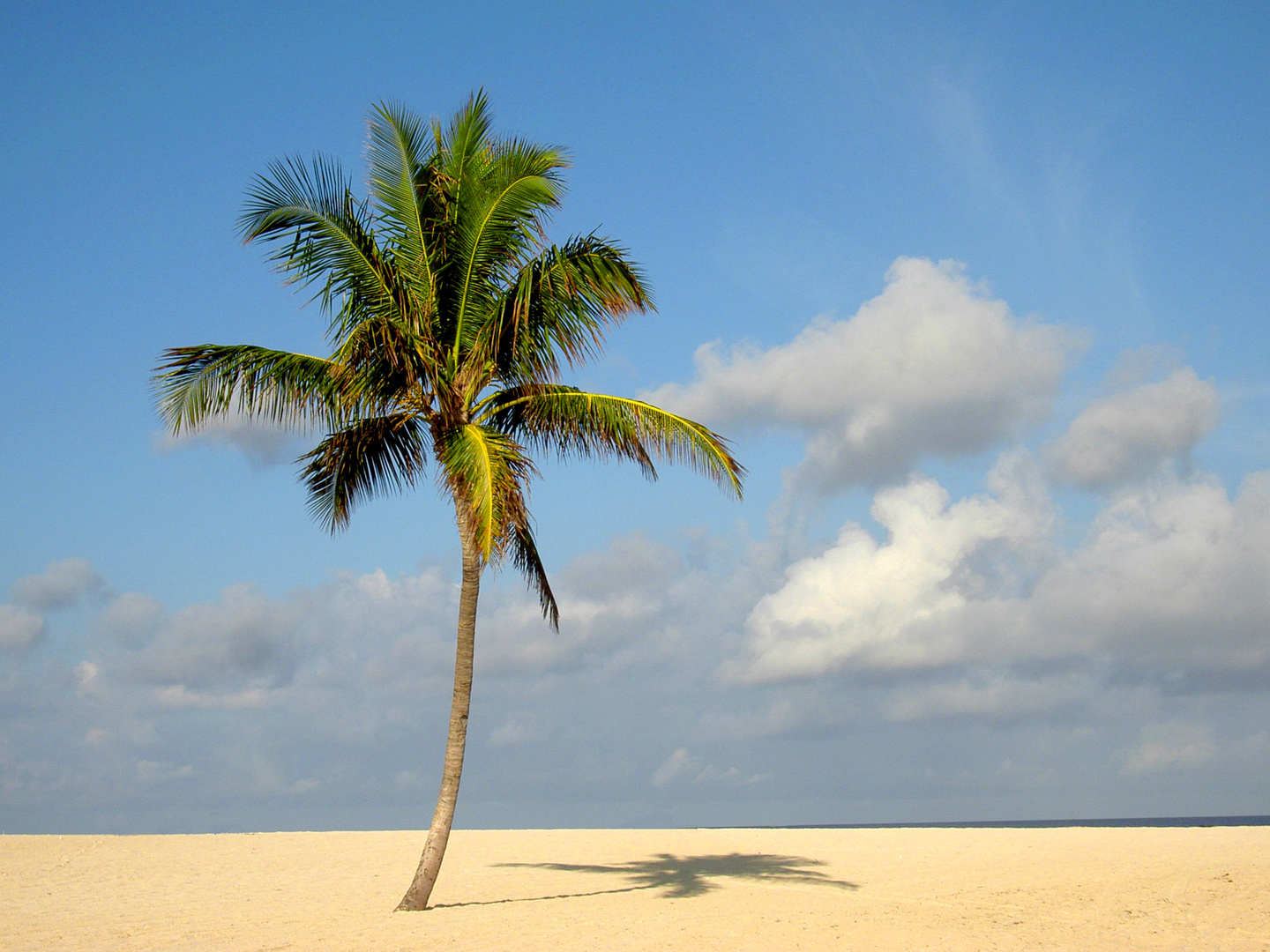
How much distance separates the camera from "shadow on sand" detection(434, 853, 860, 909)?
1449 cm

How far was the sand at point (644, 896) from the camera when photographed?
10734 mm

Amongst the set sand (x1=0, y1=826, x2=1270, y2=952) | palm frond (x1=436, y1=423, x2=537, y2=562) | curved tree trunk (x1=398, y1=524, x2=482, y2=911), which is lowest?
sand (x1=0, y1=826, x2=1270, y2=952)

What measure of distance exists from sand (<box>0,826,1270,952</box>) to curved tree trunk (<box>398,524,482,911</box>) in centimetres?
41

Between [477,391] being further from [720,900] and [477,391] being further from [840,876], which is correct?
[840,876]

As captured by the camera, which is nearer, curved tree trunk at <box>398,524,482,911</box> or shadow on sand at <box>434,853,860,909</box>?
curved tree trunk at <box>398,524,482,911</box>

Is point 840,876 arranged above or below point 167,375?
below

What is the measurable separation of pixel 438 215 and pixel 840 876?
39.7 feet

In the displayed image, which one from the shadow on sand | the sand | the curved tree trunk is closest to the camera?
the sand

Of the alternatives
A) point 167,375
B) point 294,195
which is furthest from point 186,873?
point 294,195

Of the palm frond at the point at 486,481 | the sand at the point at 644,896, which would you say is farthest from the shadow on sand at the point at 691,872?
the palm frond at the point at 486,481

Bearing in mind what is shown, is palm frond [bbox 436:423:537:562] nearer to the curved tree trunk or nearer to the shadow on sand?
the curved tree trunk

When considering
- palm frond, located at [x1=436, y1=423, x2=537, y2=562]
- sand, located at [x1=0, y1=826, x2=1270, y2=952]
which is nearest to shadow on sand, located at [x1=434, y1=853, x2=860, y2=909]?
sand, located at [x1=0, y1=826, x2=1270, y2=952]

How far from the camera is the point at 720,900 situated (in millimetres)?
13523

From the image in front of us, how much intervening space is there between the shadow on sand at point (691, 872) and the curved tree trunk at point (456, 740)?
2.59ft
